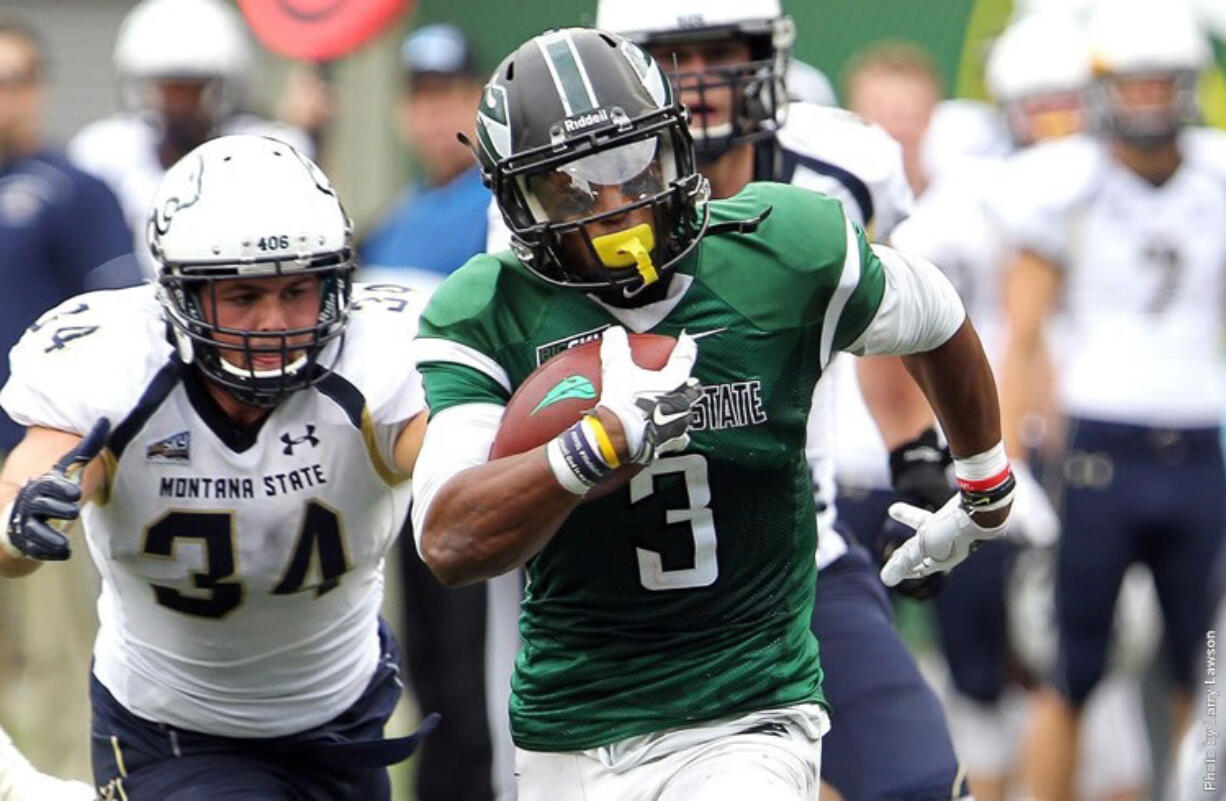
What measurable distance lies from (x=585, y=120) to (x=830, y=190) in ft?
4.53

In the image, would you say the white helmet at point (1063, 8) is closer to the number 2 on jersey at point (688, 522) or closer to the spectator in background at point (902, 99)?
the spectator in background at point (902, 99)

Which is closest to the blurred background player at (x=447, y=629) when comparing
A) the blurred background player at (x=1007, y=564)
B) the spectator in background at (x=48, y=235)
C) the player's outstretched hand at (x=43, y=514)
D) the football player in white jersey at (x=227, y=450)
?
the spectator in background at (x=48, y=235)

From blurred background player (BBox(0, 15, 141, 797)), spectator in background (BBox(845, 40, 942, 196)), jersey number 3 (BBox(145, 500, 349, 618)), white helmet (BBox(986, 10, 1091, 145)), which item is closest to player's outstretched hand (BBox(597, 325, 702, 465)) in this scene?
jersey number 3 (BBox(145, 500, 349, 618))

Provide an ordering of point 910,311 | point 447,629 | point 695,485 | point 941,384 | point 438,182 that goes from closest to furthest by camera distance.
Result: point 695,485
point 910,311
point 941,384
point 447,629
point 438,182

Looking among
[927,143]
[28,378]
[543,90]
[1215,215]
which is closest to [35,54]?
[927,143]

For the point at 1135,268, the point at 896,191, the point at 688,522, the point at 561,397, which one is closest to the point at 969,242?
the point at 1135,268

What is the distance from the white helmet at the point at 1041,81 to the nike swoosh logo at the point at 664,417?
603 centimetres

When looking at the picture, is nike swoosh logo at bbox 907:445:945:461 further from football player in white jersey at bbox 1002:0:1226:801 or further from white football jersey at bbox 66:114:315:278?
white football jersey at bbox 66:114:315:278

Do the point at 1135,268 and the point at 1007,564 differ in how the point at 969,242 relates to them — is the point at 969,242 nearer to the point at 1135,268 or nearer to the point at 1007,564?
the point at 1135,268

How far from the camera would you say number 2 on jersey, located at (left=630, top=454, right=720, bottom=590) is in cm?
391

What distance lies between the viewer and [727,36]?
205 inches

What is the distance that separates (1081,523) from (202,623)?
352 cm

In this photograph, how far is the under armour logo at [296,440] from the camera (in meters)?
4.46

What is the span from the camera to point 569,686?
13.3 feet
